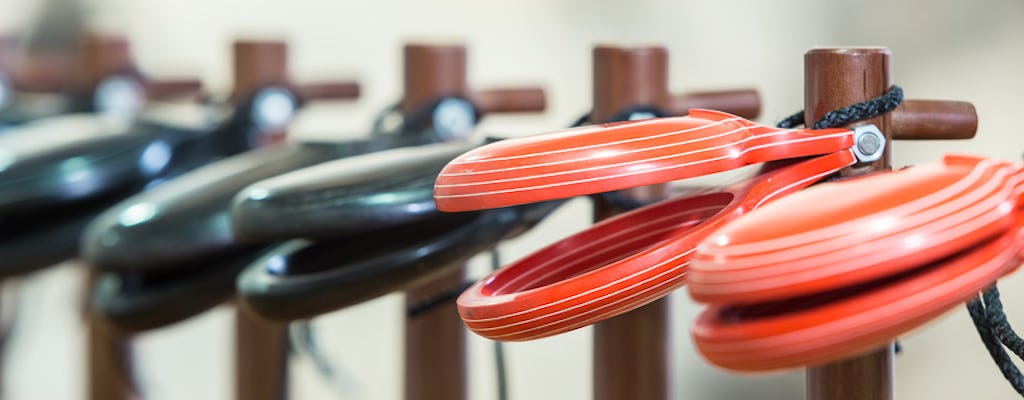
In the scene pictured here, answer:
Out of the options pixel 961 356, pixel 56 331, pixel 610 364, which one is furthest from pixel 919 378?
pixel 56 331

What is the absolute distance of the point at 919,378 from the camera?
816mm

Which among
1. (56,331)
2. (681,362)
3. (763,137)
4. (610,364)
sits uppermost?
(763,137)

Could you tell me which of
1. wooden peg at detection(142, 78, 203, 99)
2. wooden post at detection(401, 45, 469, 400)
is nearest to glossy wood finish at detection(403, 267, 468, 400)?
wooden post at detection(401, 45, 469, 400)

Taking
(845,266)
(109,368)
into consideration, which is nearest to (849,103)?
(845,266)

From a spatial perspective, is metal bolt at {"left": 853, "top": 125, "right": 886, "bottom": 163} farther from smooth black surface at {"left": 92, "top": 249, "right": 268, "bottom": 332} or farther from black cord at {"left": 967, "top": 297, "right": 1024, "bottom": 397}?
smooth black surface at {"left": 92, "top": 249, "right": 268, "bottom": 332}

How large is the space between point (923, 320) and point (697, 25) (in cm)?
66

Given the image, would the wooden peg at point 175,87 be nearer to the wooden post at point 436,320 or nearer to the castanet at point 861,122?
the wooden post at point 436,320

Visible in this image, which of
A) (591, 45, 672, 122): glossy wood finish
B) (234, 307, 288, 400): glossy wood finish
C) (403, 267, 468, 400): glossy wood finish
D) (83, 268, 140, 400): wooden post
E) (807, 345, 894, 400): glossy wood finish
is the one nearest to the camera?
(807, 345, 894, 400): glossy wood finish

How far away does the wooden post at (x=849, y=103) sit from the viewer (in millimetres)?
377

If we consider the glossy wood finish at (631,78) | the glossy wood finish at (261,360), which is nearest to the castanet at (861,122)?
the glossy wood finish at (631,78)

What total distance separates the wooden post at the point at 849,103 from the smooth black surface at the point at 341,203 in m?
0.16

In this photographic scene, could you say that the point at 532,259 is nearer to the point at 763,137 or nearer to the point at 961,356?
the point at 763,137

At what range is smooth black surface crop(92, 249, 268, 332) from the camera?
0.58m

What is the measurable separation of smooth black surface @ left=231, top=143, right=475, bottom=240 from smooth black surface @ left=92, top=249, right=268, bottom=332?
0.10 meters
